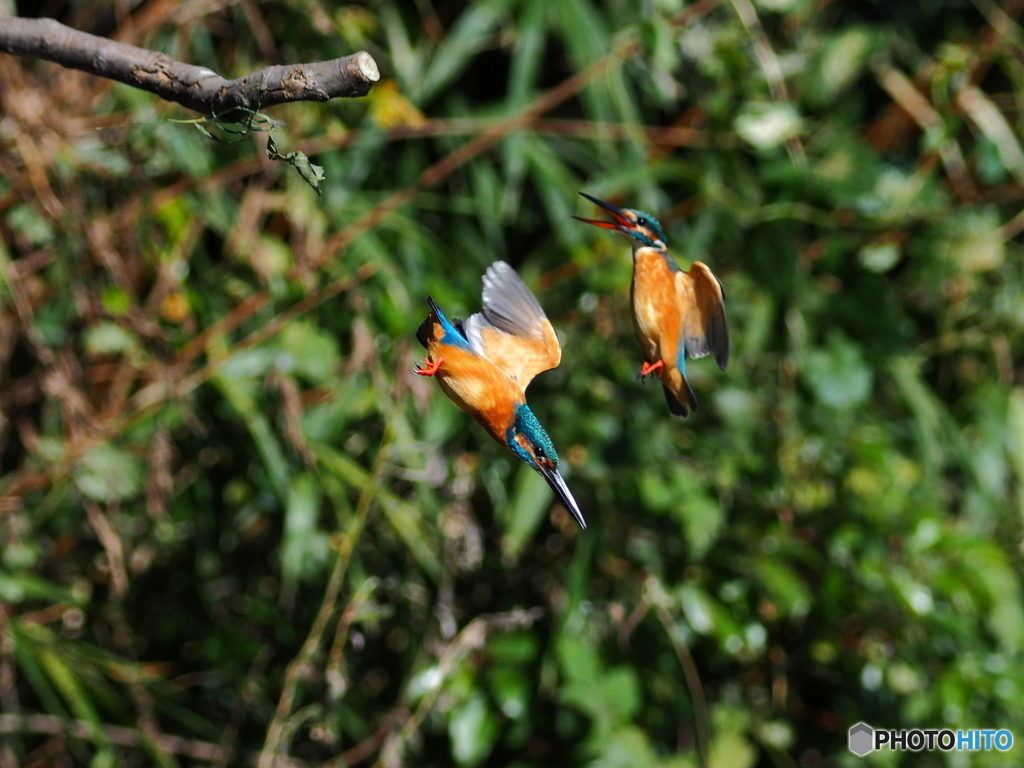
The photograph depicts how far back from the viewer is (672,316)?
105 centimetres

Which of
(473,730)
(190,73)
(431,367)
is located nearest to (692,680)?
(473,730)

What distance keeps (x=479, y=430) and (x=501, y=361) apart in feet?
4.18

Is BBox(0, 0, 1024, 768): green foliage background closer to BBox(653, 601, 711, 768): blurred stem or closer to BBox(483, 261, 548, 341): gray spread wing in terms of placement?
BBox(653, 601, 711, 768): blurred stem

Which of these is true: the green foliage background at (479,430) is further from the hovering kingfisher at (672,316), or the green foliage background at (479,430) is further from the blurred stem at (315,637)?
the hovering kingfisher at (672,316)

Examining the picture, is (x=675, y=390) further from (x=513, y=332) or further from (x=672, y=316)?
(x=513, y=332)

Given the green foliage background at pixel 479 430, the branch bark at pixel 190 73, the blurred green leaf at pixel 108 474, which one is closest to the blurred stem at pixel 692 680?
the green foliage background at pixel 479 430

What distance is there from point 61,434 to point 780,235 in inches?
71.4

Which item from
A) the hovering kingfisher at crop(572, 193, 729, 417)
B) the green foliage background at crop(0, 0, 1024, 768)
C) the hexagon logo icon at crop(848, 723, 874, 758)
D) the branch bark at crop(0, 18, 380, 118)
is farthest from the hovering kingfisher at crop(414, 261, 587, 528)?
the hexagon logo icon at crop(848, 723, 874, 758)

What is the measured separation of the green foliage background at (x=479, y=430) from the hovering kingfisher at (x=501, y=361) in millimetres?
1014

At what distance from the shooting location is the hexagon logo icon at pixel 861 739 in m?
2.51

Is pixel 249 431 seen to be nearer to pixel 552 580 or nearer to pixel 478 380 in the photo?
pixel 552 580

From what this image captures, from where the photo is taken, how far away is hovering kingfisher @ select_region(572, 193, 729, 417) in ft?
3.31

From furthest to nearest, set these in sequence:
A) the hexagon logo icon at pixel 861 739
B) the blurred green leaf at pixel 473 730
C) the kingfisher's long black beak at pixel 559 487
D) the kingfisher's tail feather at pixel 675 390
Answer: the hexagon logo icon at pixel 861 739, the blurred green leaf at pixel 473 730, the kingfisher's tail feather at pixel 675 390, the kingfisher's long black beak at pixel 559 487

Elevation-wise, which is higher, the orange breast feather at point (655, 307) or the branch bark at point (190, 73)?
the branch bark at point (190, 73)
